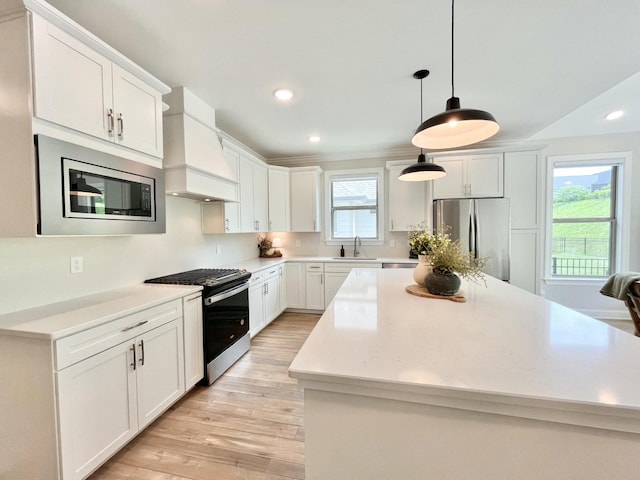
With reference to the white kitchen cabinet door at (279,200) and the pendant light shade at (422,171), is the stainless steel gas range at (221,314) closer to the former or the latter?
the white kitchen cabinet door at (279,200)

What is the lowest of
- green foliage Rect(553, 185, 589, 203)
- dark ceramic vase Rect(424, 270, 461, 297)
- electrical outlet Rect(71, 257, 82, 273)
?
dark ceramic vase Rect(424, 270, 461, 297)

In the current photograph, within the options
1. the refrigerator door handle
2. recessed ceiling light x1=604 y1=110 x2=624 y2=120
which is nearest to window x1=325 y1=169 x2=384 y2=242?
the refrigerator door handle

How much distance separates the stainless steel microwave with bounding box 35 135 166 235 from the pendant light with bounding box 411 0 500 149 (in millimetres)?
1911

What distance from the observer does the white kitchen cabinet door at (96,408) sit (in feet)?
4.37

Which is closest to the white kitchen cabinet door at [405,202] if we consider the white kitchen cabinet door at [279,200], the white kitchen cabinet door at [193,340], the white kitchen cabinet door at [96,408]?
the white kitchen cabinet door at [279,200]

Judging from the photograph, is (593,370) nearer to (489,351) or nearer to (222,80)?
(489,351)

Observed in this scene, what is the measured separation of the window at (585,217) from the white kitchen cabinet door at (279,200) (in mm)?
4094

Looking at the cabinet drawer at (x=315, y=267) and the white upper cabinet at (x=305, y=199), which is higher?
the white upper cabinet at (x=305, y=199)

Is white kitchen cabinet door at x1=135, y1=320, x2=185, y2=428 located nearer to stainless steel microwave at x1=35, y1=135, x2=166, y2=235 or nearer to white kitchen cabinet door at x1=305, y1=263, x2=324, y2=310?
stainless steel microwave at x1=35, y1=135, x2=166, y2=235

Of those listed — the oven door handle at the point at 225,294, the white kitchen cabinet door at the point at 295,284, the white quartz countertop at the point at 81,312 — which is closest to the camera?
the white quartz countertop at the point at 81,312

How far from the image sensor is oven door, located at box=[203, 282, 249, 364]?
234 cm

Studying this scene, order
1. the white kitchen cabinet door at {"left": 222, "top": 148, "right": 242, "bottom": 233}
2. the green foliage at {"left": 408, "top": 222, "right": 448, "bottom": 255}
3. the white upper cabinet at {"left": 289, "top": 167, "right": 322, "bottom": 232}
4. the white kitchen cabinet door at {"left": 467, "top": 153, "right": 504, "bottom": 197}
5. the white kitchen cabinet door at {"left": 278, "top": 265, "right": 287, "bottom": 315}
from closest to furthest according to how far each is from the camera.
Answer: the green foliage at {"left": 408, "top": 222, "right": 448, "bottom": 255} → the white kitchen cabinet door at {"left": 222, "top": 148, "right": 242, "bottom": 233} → the white kitchen cabinet door at {"left": 467, "top": 153, "right": 504, "bottom": 197} → the white kitchen cabinet door at {"left": 278, "top": 265, "right": 287, "bottom": 315} → the white upper cabinet at {"left": 289, "top": 167, "right": 322, "bottom": 232}

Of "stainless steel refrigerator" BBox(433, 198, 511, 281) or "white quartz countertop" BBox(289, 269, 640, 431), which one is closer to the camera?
"white quartz countertop" BBox(289, 269, 640, 431)

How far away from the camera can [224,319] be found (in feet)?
8.41
